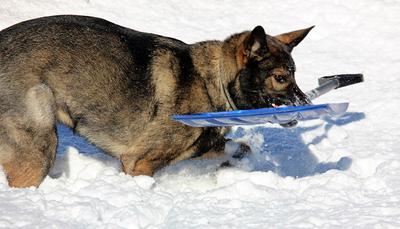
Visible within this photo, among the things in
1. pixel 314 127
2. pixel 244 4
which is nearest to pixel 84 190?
pixel 314 127

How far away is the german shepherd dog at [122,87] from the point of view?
4.95 metres

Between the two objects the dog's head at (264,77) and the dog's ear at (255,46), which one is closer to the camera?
the dog's ear at (255,46)

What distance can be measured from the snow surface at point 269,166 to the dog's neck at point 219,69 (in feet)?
2.59

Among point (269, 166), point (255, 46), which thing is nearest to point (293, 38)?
point (255, 46)

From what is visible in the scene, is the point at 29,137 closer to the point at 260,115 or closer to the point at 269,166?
the point at 260,115

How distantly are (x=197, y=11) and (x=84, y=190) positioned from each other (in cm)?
579

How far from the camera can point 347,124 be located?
740 centimetres

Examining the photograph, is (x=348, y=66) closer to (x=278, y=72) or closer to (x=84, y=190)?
(x=278, y=72)

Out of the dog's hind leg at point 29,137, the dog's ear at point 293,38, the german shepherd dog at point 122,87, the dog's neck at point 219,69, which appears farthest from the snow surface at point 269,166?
the dog's ear at point 293,38

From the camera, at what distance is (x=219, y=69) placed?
18.6 feet

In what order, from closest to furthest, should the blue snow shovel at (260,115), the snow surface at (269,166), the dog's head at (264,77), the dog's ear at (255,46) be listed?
the snow surface at (269,166) < the blue snow shovel at (260,115) < the dog's ear at (255,46) < the dog's head at (264,77)

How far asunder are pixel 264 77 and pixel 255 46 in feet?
0.97

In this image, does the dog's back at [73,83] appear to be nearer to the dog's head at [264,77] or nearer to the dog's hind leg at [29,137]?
the dog's hind leg at [29,137]

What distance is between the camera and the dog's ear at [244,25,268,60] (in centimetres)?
527
